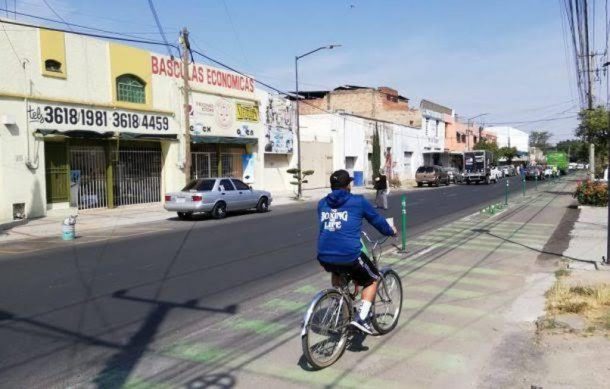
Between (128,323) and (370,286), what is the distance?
9.60 feet

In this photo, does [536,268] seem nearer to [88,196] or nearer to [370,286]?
[370,286]

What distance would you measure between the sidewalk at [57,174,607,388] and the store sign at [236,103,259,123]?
75.0ft

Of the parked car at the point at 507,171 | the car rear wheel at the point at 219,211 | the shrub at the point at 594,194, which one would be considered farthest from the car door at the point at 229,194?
the parked car at the point at 507,171

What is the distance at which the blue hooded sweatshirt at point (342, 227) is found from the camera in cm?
525

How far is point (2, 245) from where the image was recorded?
47.4 feet

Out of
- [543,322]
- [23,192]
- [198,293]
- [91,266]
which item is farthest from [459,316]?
[23,192]

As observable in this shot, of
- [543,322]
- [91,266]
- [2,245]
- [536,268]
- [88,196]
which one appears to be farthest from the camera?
[88,196]

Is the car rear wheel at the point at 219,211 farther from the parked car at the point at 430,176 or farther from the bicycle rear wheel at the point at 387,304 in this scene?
the parked car at the point at 430,176

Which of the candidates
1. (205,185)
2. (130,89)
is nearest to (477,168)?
(130,89)

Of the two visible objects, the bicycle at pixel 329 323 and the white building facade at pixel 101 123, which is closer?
the bicycle at pixel 329 323

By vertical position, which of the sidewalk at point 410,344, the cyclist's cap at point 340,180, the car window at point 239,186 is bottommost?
the sidewalk at point 410,344

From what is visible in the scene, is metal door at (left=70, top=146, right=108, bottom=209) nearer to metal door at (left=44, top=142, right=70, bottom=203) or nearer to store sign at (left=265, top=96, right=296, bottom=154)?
metal door at (left=44, top=142, right=70, bottom=203)

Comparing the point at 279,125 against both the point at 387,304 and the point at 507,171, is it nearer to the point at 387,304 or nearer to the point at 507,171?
the point at 387,304

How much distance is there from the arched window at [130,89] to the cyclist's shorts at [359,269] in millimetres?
20435
